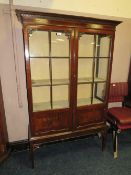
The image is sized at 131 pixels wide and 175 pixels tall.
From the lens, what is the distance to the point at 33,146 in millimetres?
1865

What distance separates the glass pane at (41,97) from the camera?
1997mm

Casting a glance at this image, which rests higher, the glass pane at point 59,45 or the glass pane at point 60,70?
the glass pane at point 59,45

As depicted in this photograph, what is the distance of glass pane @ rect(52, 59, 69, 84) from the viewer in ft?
6.78

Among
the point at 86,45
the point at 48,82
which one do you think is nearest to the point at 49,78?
the point at 48,82

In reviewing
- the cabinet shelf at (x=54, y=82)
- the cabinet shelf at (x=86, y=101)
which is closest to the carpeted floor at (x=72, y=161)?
the cabinet shelf at (x=86, y=101)

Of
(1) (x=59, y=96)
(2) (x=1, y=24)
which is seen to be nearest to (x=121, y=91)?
(1) (x=59, y=96)

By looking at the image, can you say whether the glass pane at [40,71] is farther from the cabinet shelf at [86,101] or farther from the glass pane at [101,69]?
the glass pane at [101,69]

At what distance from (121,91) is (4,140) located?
2105 millimetres

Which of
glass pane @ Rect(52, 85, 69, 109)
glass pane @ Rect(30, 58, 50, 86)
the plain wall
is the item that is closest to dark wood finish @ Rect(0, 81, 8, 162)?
the plain wall

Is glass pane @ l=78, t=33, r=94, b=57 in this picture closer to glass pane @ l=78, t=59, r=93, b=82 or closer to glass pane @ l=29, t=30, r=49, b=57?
glass pane @ l=78, t=59, r=93, b=82

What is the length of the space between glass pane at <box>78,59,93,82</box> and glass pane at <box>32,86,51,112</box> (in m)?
0.54

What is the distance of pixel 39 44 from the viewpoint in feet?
6.27

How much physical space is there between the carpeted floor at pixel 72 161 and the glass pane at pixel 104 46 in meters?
1.54

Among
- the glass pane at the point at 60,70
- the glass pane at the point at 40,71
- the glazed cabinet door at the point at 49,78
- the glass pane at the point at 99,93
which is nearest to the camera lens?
the glazed cabinet door at the point at 49,78
